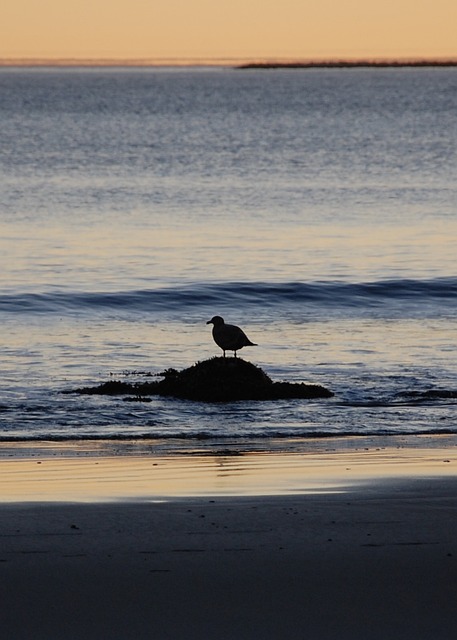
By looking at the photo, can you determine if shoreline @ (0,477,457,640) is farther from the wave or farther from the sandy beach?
the wave

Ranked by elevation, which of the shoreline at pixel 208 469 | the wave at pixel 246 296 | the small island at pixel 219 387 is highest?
the wave at pixel 246 296

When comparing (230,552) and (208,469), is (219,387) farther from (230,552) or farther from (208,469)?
(230,552)

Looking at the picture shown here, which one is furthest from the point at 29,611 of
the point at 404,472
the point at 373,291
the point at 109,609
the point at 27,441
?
the point at 373,291

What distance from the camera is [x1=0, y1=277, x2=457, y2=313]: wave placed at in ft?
71.9

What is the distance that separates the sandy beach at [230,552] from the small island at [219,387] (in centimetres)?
385

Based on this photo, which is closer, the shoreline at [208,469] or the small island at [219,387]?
the shoreline at [208,469]

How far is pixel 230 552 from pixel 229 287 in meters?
16.7

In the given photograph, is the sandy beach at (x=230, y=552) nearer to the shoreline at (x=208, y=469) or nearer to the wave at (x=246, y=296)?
the shoreline at (x=208, y=469)

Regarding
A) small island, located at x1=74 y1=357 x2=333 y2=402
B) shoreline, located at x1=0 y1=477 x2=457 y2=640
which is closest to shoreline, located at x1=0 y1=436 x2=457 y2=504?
shoreline, located at x1=0 y1=477 x2=457 y2=640

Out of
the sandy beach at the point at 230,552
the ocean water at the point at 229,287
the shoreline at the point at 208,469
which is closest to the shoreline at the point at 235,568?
the sandy beach at the point at 230,552

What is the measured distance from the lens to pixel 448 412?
13.0 metres

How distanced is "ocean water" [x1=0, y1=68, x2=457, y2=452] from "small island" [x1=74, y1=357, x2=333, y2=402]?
9.7 inches

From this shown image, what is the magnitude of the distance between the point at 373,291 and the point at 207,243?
7.34 meters

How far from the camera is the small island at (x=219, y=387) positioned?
13.8 metres
